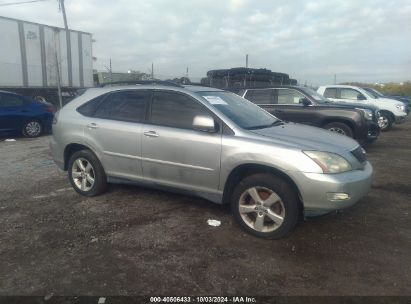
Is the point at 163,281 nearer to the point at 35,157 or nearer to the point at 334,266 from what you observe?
the point at 334,266

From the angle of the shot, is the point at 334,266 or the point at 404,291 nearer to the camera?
the point at 404,291

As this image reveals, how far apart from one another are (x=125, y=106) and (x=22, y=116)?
7.35m

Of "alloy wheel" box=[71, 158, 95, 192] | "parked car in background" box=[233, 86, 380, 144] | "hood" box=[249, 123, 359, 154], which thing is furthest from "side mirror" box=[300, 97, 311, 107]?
"alloy wheel" box=[71, 158, 95, 192]

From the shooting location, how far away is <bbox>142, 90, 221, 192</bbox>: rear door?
4113mm

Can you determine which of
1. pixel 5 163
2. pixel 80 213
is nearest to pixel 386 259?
pixel 80 213

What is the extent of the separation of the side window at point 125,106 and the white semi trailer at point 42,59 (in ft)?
35.4

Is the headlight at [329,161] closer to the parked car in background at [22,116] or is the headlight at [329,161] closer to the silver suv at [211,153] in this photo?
the silver suv at [211,153]

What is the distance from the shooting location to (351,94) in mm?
13781

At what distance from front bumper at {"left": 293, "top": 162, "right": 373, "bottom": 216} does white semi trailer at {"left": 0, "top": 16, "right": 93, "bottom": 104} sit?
1343cm

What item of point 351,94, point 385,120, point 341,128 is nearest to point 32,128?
point 341,128

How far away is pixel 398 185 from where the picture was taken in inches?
237

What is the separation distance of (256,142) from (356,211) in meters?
1.89

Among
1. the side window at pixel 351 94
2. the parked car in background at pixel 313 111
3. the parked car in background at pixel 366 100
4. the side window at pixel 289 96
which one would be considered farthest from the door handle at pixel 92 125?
the side window at pixel 351 94

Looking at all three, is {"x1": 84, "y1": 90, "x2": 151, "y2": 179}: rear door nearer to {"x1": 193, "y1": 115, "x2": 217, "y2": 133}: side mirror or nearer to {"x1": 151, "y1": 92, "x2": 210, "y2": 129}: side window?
{"x1": 151, "y1": 92, "x2": 210, "y2": 129}: side window
